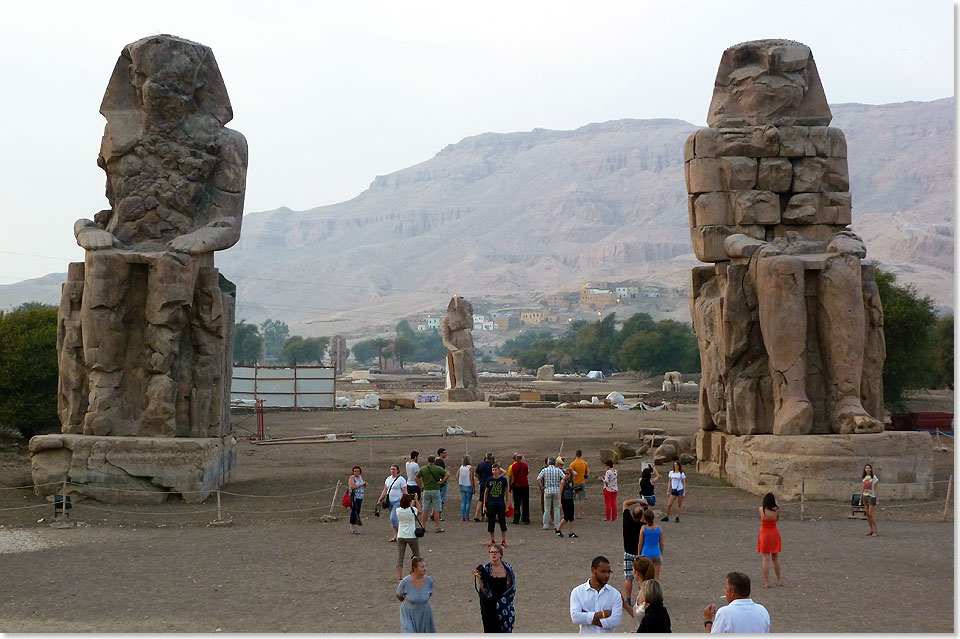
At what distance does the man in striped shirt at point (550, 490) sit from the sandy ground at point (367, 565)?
0.24m

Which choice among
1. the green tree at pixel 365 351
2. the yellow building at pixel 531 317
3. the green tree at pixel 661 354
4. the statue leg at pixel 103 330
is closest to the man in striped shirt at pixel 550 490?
the statue leg at pixel 103 330

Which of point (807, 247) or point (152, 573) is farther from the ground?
point (807, 247)

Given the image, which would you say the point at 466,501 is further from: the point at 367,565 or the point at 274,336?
the point at 274,336

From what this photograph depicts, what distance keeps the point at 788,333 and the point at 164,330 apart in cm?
824

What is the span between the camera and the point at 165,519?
1371cm

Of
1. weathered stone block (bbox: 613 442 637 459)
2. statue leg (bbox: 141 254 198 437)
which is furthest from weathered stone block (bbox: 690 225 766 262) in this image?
statue leg (bbox: 141 254 198 437)

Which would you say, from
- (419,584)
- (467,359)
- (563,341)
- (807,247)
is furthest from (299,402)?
(563,341)

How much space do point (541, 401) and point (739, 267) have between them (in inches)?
962

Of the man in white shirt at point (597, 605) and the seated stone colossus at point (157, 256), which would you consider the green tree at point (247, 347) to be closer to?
the seated stone colossus at point (157, 256)

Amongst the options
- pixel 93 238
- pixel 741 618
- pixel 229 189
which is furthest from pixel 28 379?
pixel 741 618

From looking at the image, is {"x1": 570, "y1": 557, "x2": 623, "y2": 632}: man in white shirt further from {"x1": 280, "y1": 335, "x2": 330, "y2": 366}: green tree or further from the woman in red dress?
{"x1": 280, "y1": 335, "x2": 330, "y2": 366}: green tree

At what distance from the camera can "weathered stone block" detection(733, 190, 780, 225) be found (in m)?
16.7

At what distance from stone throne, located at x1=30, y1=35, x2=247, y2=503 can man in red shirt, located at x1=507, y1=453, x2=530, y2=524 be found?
3940mm

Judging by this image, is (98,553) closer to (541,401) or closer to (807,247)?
(807,247)
